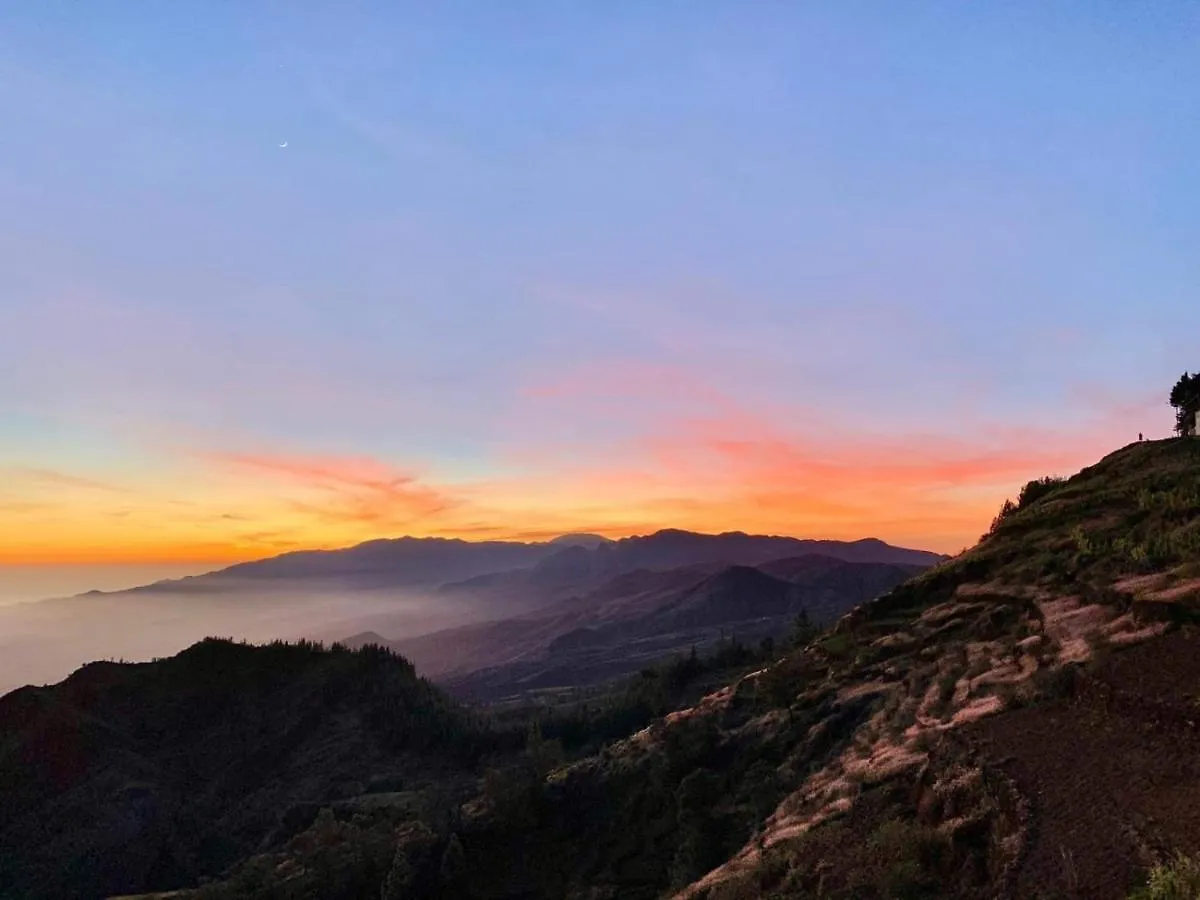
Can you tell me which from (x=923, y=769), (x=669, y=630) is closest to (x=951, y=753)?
(x=923, y=769)

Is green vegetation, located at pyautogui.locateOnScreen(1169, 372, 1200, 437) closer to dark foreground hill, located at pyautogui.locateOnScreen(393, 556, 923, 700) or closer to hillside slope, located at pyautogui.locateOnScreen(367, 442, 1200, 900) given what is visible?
hillside slope, located at pyautogui.locateOnScreen(367, 442, 1200, 900)

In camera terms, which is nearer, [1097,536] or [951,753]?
[951,753]

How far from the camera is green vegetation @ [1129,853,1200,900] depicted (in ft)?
25.0

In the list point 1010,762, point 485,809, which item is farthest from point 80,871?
point 1010,762

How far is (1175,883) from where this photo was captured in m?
7.73

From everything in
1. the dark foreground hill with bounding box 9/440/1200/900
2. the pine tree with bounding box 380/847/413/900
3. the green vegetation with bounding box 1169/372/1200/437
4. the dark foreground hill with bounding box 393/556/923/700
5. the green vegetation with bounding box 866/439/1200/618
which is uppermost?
the green vegetation with bounding box 1169/372/1200/437

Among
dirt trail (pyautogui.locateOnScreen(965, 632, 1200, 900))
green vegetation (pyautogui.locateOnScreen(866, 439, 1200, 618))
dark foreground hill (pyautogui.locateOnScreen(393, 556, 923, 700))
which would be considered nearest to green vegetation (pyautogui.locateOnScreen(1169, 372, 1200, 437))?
green vegetation (pyautogui.locateOnScreen(866, 439, 1200, 618))

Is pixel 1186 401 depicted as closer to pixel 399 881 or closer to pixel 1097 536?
pixel 1097 536

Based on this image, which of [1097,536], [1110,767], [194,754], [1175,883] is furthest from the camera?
[194,754]

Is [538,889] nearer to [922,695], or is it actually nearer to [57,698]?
[922,695]

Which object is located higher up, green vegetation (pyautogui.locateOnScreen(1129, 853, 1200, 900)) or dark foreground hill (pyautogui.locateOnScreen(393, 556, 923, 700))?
green vegetation (pyautogui.locateOnScreen(1129, 853, 1200, 900))

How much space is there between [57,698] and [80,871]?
25035 millimetres

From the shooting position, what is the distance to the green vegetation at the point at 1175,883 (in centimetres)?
761

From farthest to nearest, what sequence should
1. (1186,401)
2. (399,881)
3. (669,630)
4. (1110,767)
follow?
(669,630), (1186,401), (399,881), (1110,767)
